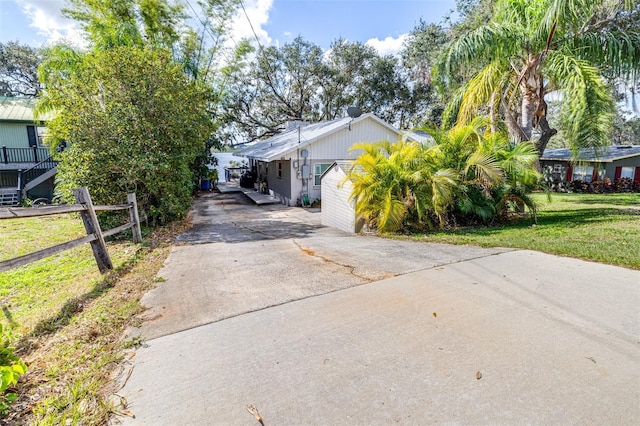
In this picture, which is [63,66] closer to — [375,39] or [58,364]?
[58,364]

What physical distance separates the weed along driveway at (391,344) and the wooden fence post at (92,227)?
3.34ft

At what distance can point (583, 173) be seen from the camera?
2072 centimetres

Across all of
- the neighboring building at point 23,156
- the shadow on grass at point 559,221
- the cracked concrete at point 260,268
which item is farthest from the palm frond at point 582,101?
the neighboring building at point 23,156

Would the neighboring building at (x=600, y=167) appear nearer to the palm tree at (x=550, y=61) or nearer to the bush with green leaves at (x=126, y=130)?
the palm tree at (x=550, y=61)

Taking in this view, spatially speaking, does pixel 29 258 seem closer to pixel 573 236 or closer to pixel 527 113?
pixel 573 236

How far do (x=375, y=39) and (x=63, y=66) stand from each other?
20.7m

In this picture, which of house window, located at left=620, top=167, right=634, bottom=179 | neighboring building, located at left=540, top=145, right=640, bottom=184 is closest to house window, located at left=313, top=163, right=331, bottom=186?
neighboring building, located at left=540, top=145, right=640, bottom=184

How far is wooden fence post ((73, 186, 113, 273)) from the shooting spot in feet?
16.9

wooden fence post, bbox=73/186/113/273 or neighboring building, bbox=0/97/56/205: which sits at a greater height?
neighboring building, bbox=0/97/56/205

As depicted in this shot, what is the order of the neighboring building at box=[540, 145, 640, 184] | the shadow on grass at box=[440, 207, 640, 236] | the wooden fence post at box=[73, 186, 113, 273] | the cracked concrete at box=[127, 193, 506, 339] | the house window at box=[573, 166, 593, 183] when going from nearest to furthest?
1. the cracked concrete at box=[127, 193, 506, 339]
2. the wooden fence post at box=[73, 186, 113, 273]
3. the shadow on grass at box=[440, 207, 640, 236]
4. the neighboring building at box=[540, 145, 640, 184]
5. the house window at box=[573, 166, 593, 183]

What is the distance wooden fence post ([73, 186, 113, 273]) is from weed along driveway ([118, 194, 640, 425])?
1.02 metres

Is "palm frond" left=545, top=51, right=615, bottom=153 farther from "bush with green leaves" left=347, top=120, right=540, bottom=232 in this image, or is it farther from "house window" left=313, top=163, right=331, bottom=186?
"house window" left=313, top=163, right=331, bottom=186

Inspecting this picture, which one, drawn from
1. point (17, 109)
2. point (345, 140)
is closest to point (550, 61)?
point (345, 140)

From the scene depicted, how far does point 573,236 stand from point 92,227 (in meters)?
8.92
